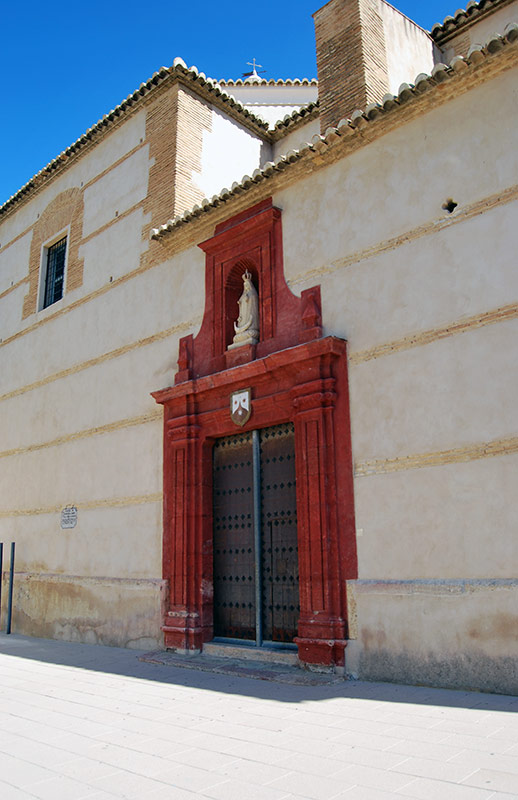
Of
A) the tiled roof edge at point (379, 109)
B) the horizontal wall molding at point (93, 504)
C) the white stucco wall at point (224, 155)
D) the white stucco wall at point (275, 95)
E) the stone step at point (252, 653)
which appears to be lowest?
the stone step at point (252, 653)

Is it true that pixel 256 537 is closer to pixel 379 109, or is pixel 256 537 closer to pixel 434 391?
pixel 434 391

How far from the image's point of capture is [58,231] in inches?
455

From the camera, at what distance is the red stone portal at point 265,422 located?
577 cm

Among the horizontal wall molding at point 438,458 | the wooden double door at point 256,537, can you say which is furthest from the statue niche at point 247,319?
the horizontal wall molding at point 438,458

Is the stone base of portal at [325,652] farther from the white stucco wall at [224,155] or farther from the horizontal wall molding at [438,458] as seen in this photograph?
the white stucco wall at [224,155]

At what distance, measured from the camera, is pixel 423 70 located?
8625mm

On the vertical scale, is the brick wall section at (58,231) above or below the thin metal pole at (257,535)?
above

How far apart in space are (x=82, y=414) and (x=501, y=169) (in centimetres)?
668

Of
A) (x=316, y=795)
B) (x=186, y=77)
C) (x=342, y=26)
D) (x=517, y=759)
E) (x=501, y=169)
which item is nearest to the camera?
(x=316, y=795)

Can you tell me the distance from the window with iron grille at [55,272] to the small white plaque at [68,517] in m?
3.96

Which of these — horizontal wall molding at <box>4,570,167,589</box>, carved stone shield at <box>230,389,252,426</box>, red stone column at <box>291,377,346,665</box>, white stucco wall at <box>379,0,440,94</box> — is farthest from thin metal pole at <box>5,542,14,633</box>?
white stucco wall at <box>379,0,440,94</box>

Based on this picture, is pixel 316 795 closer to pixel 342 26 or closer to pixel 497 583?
pixel 497 583

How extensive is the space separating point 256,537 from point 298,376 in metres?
1.77

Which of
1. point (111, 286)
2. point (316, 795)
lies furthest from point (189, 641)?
point (111, 286)
